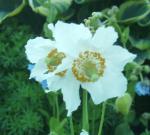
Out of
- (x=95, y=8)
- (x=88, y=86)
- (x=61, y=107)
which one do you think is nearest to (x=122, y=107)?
(x=88, y=86)

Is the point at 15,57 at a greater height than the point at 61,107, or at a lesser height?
greater

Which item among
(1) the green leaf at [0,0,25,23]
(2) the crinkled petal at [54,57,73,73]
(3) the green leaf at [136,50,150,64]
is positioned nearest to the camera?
(2) the crinkled petal at [54,57,73,73]

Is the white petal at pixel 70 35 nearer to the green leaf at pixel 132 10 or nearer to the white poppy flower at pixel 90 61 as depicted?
the white poppy flower at pixel 90 61

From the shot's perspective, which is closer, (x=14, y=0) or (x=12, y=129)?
(x=12, y=129)

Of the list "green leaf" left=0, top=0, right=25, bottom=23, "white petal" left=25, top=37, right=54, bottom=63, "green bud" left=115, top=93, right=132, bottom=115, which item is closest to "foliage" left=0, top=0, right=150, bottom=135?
"green leaf" left=0, top=0, right=25, bottom=23

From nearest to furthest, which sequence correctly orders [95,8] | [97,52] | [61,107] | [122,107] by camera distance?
[97,52]
[122,107]
[61,107]
[95,8]

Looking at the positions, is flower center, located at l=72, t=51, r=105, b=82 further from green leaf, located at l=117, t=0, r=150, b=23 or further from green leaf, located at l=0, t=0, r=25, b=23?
green leaf, located at l=0, t=0, r=25, b=23

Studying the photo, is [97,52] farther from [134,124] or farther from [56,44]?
[134,124]

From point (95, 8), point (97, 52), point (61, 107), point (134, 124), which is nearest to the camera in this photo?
point (97, 52)
